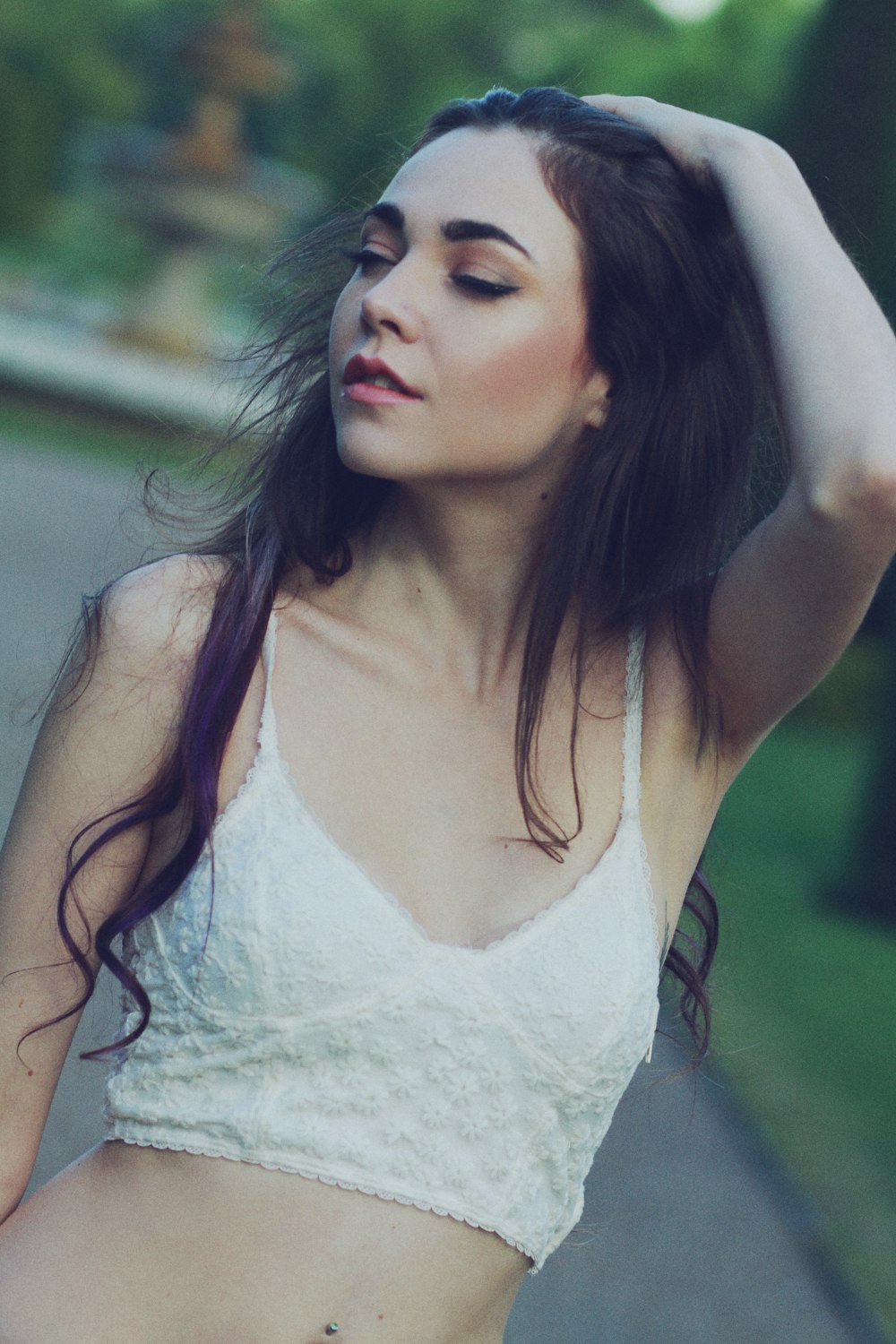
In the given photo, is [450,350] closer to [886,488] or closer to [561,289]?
[561,289]

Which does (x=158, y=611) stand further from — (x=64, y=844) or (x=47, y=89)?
(x=47, y=89)

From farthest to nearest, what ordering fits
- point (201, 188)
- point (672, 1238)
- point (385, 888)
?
point (201, 188) < point (672, 1238) < point (385, 888)

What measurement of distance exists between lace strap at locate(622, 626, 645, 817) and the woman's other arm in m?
0.59

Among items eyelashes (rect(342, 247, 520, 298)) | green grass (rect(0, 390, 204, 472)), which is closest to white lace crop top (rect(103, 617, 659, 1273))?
eyelashes (rect(342, 247, 520, 298))

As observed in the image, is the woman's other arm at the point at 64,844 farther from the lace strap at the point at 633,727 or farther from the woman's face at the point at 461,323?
the lace strap at the point at 633,727

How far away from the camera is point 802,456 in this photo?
2193 millimetres

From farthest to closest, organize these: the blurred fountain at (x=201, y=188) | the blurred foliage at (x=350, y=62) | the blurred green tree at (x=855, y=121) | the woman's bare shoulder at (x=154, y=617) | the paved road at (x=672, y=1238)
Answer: the blurred foliage at (x=350, y=62) < the blurred fountain at (x=201, y=188) < the blurred green tree at (x=855, y=121) < the paved road at (x=672, y=1238) < the woman's bare shoulder at (x=154, y=617)

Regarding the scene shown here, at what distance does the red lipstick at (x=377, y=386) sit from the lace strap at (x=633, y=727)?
Answer: 49cm

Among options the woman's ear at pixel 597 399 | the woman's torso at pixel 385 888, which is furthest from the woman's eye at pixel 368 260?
the woman's torso at pixel 385 888

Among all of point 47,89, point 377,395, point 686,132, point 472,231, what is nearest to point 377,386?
point 377,395

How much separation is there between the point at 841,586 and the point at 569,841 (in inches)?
18.1

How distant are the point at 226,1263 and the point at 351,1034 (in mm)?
285

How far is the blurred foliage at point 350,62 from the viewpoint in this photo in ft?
104

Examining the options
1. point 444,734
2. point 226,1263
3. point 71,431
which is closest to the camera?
point 226,1263
